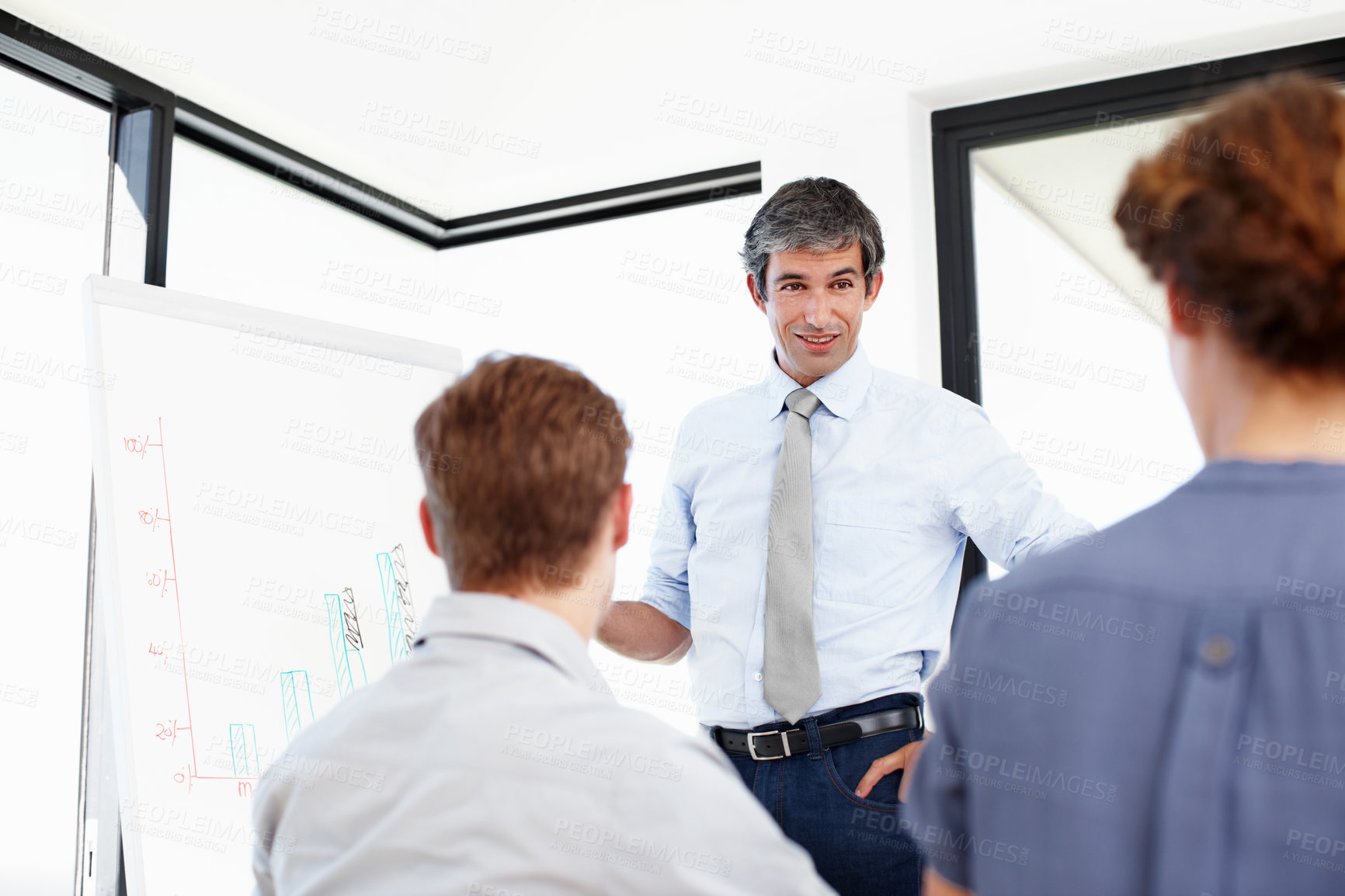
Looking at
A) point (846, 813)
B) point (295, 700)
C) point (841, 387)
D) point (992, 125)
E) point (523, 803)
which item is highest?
point (992, 125)

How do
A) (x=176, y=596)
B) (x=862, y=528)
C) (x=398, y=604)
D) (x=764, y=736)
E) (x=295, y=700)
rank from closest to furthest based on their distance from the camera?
(x=764, y=736), (x=862, y=528), (x=176, y=596), (x=295, y=700), (x=398, y=604)

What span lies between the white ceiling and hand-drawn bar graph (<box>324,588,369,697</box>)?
138 centimetres

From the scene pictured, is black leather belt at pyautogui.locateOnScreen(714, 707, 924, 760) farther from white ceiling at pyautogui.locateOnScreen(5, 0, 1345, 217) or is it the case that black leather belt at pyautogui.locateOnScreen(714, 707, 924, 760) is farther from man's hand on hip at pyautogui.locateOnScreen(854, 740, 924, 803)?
white ceiling at pyautogui.locateOnScreen(5, 0, 1345, 217)

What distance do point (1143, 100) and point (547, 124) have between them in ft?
5.55

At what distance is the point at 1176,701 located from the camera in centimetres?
61

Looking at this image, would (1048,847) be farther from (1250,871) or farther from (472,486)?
(472,486)

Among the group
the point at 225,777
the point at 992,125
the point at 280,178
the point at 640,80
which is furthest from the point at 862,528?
the point at 280,178

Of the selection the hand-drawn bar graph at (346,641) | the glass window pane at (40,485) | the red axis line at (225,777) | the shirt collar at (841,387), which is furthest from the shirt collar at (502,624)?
the glass window pane at (40,485)

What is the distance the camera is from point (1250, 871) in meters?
0.58

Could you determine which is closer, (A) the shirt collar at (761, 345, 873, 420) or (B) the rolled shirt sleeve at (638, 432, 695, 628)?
(A) the shirt collar at (761, 345, 873, 420)

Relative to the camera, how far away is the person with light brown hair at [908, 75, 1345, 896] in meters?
0.58

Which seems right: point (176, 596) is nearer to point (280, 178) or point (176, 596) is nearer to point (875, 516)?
point (875, 516)

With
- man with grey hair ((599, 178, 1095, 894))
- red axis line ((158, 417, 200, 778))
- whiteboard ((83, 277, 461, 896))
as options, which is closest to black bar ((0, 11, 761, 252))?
whiteboard ((83, 277, 461, 896))

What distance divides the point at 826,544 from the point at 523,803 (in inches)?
42.6
